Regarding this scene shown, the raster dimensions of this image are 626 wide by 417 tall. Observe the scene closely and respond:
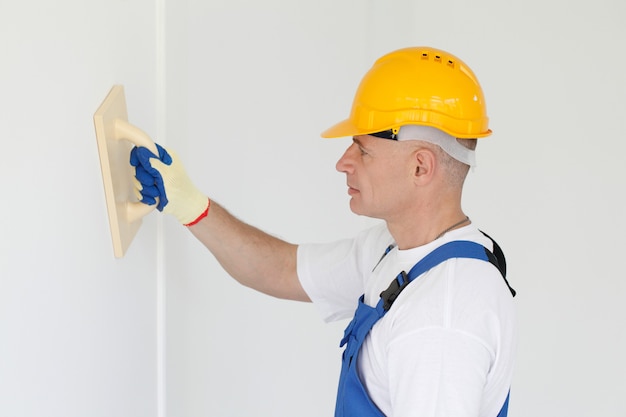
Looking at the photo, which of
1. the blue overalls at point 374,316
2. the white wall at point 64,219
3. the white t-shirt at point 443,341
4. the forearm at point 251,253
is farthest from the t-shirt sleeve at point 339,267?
the white wall at point 64,219

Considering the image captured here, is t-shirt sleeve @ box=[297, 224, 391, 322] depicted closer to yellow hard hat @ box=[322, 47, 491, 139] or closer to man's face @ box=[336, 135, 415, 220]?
man's face @ box=[336, 135, 415, 220]

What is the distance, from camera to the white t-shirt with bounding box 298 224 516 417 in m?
1.61

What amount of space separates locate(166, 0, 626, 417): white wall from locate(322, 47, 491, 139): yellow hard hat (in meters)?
0.76

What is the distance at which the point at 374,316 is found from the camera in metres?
1.85

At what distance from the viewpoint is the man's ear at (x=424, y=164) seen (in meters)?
1.88

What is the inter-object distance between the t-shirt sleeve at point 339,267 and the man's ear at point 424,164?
0.37m

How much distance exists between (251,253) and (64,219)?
0.78 metres

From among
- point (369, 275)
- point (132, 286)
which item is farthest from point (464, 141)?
point (132, 286)

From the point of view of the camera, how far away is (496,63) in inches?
136

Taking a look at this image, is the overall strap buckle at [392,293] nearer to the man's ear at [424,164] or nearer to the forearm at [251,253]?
the man's ear at [424,164]

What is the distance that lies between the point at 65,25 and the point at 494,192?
2379 millimetres

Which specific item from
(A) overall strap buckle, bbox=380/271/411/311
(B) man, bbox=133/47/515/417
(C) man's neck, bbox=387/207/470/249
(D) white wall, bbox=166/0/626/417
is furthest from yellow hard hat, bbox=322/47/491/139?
(D) white wall, bbox=166/0/626/417

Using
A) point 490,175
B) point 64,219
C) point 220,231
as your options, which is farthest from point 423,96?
point 490,175

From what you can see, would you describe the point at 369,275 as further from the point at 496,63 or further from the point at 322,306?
the point at 496,63
